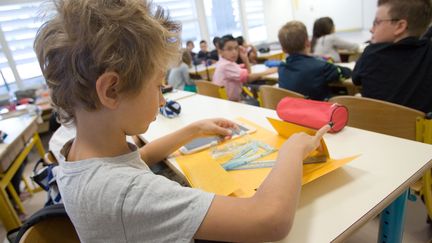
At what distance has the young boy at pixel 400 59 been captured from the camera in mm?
1319

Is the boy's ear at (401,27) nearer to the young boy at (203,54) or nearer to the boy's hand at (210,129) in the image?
the boy's hand at (210,129)

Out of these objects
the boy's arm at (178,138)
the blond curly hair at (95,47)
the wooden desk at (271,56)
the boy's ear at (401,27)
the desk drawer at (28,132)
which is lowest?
the wooden desk at (271,56)

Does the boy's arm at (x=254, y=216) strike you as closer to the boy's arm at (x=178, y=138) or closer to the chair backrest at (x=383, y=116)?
the boy's arm at (x=178, y=138)

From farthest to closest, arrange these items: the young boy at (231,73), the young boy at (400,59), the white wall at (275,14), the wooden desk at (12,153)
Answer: the white wall at (275,14) < the young boy at (231,73) < the wooden desk at (12,153) < the young boy at (400,59)

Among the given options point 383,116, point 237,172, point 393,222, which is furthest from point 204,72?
point 393,222

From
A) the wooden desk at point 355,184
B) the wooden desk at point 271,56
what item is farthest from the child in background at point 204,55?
the wooden desk at point 355,184

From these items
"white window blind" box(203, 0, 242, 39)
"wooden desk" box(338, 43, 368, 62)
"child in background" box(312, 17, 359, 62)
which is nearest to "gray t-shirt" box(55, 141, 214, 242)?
"child in background" box(312, 17, 359, 62)

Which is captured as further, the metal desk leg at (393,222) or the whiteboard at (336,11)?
the whiteboard at (336,11)

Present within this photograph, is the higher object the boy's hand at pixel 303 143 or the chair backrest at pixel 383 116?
the boy's hand at pixel 303 143

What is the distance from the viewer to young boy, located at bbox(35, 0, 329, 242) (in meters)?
0.48

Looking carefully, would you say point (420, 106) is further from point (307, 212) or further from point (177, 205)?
point (177, 205)

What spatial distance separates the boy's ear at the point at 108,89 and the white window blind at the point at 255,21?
22.1 ft

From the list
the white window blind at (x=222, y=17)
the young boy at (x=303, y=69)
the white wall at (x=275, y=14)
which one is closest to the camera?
the young boy at (x=303, y=69)

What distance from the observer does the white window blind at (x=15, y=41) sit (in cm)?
443
